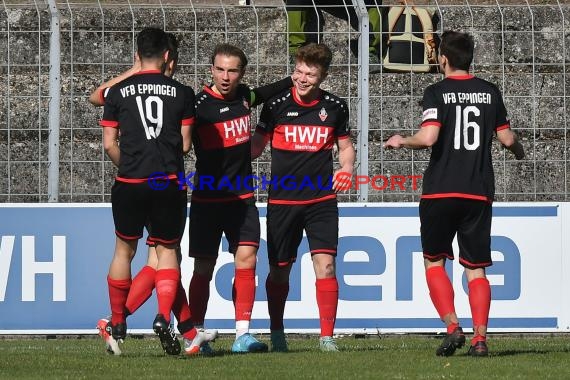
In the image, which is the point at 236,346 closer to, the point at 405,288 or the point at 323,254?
the point at 323,254

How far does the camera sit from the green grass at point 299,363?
7.58m

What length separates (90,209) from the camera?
11.7m

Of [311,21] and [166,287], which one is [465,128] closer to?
[166,287]

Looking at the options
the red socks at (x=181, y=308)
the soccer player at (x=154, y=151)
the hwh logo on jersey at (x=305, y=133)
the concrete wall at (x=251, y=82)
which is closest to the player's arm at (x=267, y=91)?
the hwh logo on jersey at (x=305, y=133)

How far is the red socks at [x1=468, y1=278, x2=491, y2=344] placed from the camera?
342 inches

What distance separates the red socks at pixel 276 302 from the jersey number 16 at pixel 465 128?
1752 mm

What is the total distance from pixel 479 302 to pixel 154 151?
7.50 feet

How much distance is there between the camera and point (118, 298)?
350 inches

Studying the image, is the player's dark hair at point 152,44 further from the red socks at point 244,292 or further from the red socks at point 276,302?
the red socks at point 276,302

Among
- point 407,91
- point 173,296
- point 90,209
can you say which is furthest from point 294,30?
point 173,296

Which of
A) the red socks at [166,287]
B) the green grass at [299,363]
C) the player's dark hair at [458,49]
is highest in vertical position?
the player's dark hair at [458,49]

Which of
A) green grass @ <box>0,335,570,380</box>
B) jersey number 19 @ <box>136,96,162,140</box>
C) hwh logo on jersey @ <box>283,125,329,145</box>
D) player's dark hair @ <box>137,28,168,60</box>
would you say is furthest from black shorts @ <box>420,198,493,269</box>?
player's dark hair @ <box>137,28,168,60</box>

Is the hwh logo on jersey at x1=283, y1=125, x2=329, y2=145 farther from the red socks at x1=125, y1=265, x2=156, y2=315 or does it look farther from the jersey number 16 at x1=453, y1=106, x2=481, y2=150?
the red socks at x1=125, y1=265, x2=156, y2=315

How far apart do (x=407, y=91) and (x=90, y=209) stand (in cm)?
373
